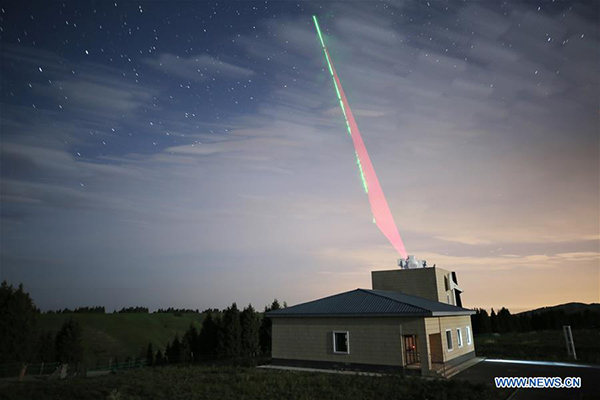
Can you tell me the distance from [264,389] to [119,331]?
84473mm

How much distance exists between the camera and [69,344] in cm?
4144

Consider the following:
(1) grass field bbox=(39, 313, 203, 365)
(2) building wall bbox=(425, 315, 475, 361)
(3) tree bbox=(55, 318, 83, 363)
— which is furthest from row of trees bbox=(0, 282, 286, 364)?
(1) grass field bbox=(39, 313, 203, 365)

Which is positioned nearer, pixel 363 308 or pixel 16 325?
pixel 363 308

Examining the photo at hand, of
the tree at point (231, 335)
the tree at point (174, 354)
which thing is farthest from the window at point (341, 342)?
the tree at point (174, 354)

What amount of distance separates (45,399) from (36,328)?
91.5 ft

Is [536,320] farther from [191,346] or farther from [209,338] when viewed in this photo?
[191,346]

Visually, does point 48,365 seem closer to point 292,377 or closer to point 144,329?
point 292,377

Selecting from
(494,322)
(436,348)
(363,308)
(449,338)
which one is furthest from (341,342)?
(494,322)

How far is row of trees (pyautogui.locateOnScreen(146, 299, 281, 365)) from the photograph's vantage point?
4312cm

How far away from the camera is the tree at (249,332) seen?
44.3 meters

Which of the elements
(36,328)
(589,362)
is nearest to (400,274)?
(589,362)

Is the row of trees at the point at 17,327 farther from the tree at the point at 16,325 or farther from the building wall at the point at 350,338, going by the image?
the building wall at the point at 350,338

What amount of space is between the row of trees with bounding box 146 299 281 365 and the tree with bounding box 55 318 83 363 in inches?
333

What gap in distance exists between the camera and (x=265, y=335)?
4762 cm
